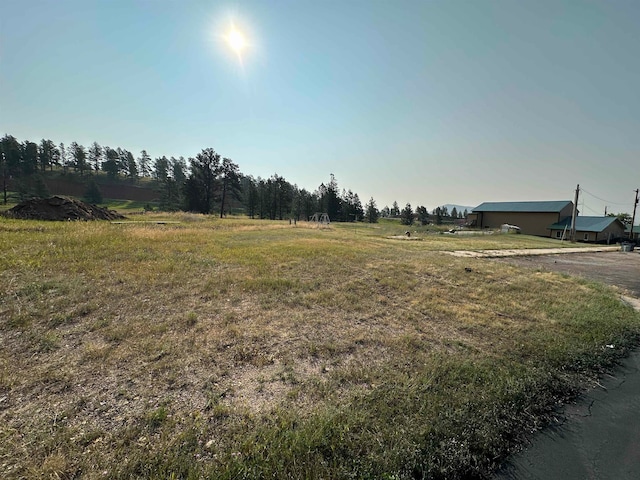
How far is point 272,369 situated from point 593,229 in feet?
175

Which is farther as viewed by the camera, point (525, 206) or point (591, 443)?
point (525, 206)

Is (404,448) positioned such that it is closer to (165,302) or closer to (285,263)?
(165,302)

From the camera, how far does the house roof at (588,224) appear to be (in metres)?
38.7

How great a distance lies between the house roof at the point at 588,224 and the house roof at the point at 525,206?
2194mm

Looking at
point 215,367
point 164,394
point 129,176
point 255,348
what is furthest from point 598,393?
point 129,176

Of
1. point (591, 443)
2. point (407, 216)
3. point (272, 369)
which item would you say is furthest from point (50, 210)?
point (407, 216)

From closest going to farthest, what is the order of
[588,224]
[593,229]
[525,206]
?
[593,229]
[588,224]
[525,206]

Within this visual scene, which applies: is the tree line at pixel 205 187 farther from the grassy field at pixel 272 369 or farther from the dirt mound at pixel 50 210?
the grassy field at pixel 272 369

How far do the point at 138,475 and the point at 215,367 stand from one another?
5.11ft

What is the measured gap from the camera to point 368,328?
5.17 metres

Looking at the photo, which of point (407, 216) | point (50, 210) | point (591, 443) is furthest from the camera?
point (407, 216)

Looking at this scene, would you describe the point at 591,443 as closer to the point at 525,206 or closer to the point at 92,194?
the point at 525,206

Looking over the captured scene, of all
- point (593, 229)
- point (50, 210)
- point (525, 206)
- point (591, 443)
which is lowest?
point (591, 443)

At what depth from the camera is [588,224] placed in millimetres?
40219
